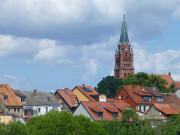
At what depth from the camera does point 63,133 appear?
242ft

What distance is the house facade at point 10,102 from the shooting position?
96.4 meters

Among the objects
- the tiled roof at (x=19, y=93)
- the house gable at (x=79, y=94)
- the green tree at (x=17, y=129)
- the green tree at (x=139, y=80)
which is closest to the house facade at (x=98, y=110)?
the tiled roof at (x=19, y=93)

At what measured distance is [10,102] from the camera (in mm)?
98125

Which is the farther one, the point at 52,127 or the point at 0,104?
the point at 0,104

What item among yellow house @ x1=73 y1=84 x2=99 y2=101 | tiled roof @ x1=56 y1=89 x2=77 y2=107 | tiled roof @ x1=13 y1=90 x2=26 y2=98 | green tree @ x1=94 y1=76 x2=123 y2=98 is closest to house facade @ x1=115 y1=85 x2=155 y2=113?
yellow house @ x1=73 y1=84 x2=99 y2=101

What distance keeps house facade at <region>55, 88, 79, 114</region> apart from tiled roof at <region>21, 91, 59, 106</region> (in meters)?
2.05

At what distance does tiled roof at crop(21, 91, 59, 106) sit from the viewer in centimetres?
10519

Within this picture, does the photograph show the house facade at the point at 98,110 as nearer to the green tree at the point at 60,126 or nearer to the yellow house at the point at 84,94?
the yellow house at the point at 84,94

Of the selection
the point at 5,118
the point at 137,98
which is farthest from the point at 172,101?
the point at 5,118

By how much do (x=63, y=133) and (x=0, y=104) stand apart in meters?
26.4

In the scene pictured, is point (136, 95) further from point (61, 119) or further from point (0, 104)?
point (61, 119)

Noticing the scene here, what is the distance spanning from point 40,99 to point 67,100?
23.7 feet

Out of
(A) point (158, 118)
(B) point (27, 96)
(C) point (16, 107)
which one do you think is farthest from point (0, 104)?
(A) point (158, 118)

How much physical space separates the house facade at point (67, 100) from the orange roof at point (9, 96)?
14.2 meters
